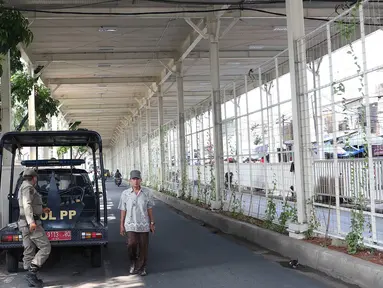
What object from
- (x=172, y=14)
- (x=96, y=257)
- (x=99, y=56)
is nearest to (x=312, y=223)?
(x=96, y=257)

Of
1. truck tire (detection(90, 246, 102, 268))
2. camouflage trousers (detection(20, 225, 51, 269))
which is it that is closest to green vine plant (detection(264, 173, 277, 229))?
truck tire (detection(90, 246, 102, 268))

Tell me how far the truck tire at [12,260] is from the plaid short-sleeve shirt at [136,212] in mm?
2040

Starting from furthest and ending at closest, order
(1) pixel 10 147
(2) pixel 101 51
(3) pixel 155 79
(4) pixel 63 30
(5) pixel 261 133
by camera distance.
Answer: (3) pixel 155 79 → (2) pixel 101 51 → (4) pixel 63 30 → (5) pixel 261 133 → (1) pixel 10 147

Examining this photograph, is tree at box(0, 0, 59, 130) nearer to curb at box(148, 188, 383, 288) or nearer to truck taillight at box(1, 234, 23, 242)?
truck taillight at box(1, 234, 23, 242)

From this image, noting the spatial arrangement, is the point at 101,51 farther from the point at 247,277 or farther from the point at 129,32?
the point at 247,277

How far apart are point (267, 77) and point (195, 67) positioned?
50.3 ft

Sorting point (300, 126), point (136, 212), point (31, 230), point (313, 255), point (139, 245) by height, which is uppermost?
point (300, 126)

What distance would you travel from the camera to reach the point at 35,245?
716cm

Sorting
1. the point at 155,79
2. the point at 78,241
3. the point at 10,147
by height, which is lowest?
the point at 78,241

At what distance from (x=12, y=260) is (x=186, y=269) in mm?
2970

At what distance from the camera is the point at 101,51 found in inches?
851

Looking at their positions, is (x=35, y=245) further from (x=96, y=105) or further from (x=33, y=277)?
(x=96, y=105)

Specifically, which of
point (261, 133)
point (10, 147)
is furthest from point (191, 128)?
point (10, 147)

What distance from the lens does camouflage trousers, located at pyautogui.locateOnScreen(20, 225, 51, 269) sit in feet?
22.9
